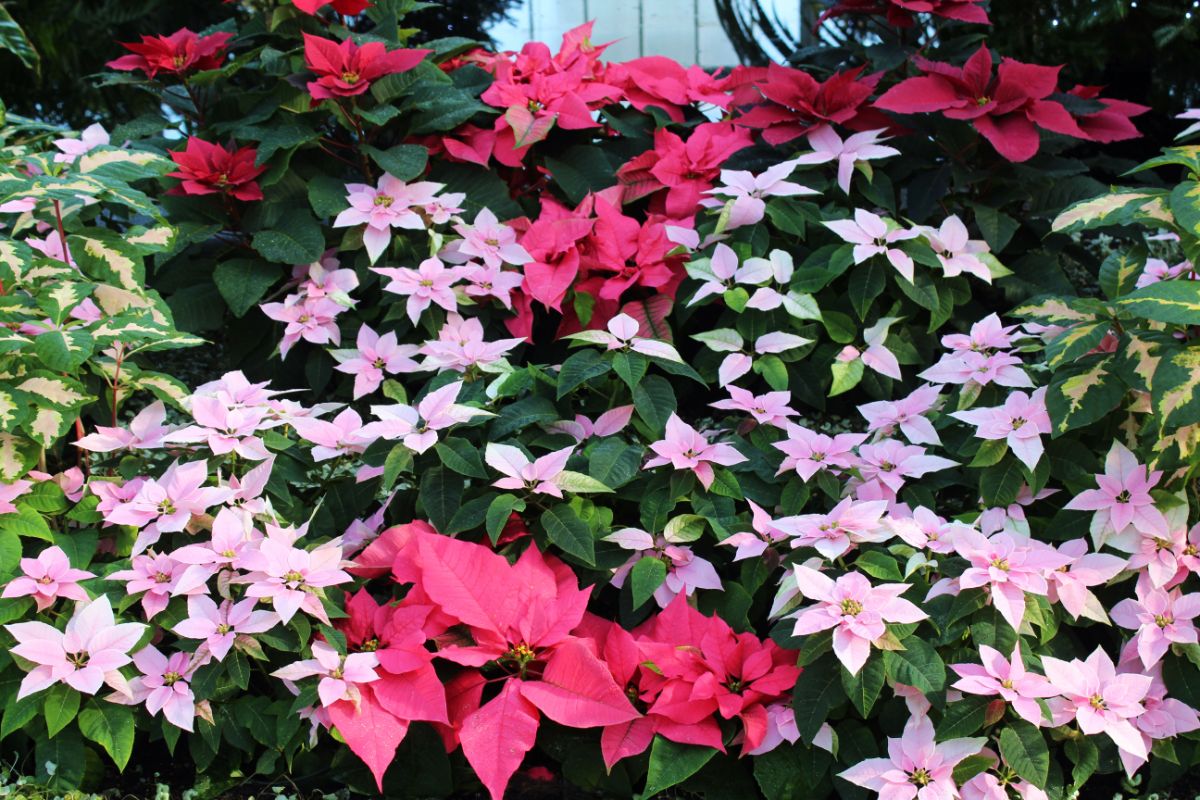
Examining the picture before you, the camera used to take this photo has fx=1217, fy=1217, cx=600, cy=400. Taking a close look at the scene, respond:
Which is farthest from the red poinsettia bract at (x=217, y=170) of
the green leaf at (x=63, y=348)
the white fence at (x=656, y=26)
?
the white fence at (x=656, y=26)

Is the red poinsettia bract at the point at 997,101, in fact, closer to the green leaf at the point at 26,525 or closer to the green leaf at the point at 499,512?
the green leaf at the point at 499,512

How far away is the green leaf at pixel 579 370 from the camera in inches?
66.1

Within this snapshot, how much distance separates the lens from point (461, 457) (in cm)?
161

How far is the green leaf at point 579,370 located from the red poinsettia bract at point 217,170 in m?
0.73

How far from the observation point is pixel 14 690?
155 cm

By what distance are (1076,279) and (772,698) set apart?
1319mm

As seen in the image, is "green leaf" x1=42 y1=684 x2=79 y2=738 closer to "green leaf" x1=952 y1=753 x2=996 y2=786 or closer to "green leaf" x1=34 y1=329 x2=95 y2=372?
"green leaf" x1=34 y1=329 x2=95 y2=372

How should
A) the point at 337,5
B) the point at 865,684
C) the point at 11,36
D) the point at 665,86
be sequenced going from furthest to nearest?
the point at 11,36, the point at 665,86, the point at 337,5, the point at 865,684

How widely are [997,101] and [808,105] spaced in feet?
1.01

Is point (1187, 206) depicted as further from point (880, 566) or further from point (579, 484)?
point (579, 484)

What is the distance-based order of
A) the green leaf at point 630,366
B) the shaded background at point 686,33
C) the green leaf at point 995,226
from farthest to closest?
the shaded background at point 686,33, the green leaf at point 995,226, the green leaf at point 630,366

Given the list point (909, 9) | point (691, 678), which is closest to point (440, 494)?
point (691, 678)

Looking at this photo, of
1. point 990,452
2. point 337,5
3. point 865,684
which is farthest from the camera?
point 337,5

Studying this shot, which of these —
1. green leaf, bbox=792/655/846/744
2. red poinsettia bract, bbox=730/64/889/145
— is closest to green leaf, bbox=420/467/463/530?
green leaf, bbox=792/655/846/744
